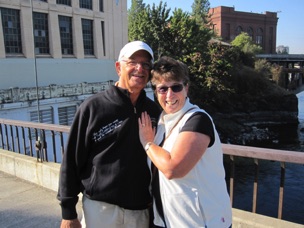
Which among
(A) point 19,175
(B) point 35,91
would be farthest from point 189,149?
(B) point 35,91

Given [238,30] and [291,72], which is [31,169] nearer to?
[291,72]

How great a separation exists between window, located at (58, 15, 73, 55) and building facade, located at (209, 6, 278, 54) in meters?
54.7

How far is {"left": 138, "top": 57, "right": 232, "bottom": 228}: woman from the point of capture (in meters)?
1.70

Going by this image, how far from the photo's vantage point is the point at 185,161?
1677 millimetres

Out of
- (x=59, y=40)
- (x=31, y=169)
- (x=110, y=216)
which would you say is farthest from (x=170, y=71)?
(x=59, y=40)

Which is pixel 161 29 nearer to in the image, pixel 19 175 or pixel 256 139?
pixel 256 139

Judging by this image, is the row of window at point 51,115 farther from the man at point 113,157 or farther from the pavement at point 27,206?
the man at point 113,157

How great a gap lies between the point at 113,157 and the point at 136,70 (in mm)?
628

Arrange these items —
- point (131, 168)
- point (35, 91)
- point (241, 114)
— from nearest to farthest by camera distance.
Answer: point (131, 168) → point (35, 91) → point (241, 114)

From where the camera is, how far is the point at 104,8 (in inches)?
1308

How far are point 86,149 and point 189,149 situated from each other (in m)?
0.85

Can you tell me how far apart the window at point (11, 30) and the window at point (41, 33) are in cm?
158

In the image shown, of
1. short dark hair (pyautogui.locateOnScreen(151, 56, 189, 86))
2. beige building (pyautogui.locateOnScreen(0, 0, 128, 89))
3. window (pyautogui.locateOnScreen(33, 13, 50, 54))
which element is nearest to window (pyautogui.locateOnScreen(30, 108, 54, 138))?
beige building (pyautogui.locateOnScreen(0, 0, 128, 89))

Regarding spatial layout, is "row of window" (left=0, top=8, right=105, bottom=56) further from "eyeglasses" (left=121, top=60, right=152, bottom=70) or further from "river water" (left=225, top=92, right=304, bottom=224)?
"eyeglasses" (left=121, top=60, right=152, bottom=70)
